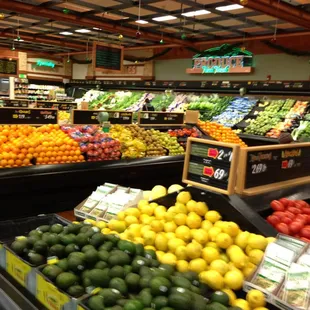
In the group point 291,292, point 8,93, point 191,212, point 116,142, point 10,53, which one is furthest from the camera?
point 8,93

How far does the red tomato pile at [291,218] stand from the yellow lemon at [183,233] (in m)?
0.64

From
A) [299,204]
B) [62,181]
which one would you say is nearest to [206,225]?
[299,204]

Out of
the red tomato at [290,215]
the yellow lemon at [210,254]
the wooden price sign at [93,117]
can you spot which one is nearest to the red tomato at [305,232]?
the red tomato at [290,215]

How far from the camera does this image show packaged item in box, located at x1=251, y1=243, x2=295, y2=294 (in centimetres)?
188

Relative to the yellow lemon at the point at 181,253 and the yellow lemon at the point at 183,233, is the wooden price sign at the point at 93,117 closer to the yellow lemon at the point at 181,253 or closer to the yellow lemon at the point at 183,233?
the yellow lemon at the point at 183,233

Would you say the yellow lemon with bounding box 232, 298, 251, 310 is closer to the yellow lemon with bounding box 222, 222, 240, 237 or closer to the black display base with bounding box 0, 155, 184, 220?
the yellow lemon with bounding box 222, 222, 240, 237

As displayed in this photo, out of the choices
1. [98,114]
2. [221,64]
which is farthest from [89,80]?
[98,114]

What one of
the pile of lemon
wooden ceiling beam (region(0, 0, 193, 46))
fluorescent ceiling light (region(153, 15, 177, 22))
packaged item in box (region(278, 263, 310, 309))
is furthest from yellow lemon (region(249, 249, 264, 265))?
fluorescent ceiling light (region(153, 15, 177, 22))

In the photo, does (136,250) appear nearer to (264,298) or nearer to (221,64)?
(264,298)

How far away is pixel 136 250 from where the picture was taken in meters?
2.10

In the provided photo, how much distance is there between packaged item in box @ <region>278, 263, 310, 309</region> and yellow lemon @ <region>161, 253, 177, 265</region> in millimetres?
584

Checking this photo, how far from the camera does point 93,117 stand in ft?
21.2

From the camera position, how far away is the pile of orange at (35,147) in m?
4.49

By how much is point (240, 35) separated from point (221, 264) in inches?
436
